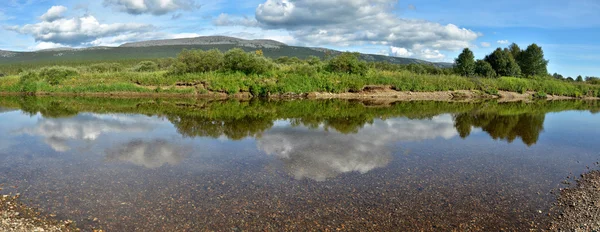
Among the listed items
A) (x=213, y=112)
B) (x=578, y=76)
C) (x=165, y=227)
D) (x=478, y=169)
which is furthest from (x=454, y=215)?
(x=578, y=76)

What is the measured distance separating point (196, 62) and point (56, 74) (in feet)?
57.3

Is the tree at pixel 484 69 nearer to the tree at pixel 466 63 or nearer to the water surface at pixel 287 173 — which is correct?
the tree at pixel 466 63

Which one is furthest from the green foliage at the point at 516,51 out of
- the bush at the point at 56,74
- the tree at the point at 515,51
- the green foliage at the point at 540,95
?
the bush at the point at 56,74

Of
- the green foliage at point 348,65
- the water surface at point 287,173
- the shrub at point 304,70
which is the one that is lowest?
the water surface at point 287,173

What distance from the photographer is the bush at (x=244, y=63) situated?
4491cm

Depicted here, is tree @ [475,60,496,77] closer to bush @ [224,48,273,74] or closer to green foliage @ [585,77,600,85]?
green foliage @ [585,77,600,85]

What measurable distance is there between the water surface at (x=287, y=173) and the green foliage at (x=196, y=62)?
2397 centimetres

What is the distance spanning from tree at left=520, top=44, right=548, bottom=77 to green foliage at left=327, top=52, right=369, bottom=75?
3217 centimetres

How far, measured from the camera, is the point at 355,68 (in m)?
47.9

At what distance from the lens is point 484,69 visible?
56.1 meters

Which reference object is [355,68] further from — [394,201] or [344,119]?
[394,201]

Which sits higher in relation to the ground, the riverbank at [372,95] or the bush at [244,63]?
the bush at [244,63]

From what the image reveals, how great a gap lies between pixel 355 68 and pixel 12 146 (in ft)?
125

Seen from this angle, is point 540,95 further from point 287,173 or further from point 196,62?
point 287,173
